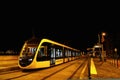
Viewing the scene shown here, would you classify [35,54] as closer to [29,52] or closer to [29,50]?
[29,52]

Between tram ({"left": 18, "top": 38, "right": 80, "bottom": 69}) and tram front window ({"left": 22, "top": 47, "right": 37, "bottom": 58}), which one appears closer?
tram ({"left": 18, "top": 38, "right": 80, "bottom": 69})

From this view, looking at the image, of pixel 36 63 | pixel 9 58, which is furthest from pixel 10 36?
pixel 36 63

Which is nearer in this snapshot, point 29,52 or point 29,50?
point 29,52

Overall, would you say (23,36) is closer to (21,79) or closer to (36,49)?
(36,49)

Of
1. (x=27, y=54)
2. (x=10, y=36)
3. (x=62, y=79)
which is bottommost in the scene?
(x=62, y=79)

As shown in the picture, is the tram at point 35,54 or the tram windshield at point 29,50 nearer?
the tram at point 35,54

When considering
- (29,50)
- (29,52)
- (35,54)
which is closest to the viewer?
(35,54)

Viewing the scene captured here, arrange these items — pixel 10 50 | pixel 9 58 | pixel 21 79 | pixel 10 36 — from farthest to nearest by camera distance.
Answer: pixel 10 36 → pixel 10 50 → pixel 9 58 → pixel 21 79

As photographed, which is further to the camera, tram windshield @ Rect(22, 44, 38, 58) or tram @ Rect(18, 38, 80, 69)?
tram windshield @ Rect(22, 44, 38, 58)

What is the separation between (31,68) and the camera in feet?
69.9

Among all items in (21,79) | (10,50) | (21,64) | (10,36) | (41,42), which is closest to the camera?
(21,79)

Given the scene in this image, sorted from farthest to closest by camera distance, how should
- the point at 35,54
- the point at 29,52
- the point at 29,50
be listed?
the point at 29,50 → the point at 29,52 → the point at 35,54

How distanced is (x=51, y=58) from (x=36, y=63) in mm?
4545

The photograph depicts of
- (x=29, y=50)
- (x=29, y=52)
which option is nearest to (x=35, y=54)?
(x=29, y=52)
